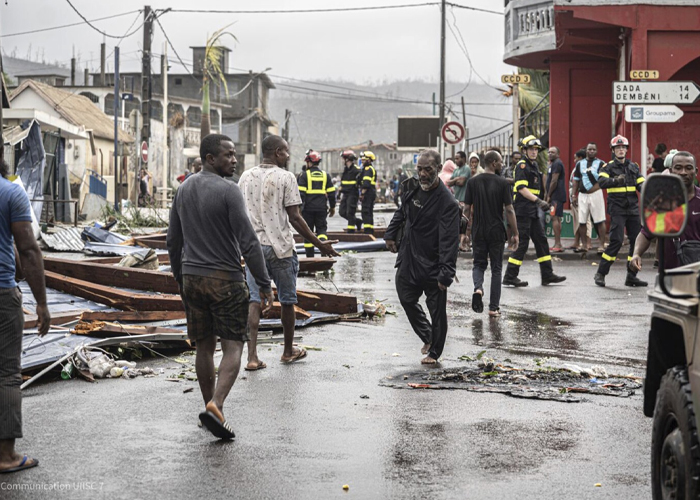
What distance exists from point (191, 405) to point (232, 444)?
114 cm

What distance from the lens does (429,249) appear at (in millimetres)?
8711

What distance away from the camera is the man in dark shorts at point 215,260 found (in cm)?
622

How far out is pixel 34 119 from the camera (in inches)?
1003

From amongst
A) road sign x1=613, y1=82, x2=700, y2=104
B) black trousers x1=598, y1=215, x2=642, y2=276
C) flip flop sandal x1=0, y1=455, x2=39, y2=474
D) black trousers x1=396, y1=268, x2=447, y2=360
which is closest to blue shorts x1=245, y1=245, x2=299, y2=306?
black trousers x1=396, y1=268, x2=447, y2=360

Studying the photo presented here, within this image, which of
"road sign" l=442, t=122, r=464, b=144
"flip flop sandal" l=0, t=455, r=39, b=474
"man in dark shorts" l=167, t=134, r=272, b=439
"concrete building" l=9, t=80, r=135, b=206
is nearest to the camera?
"flip flop sandal" l=0, t=455, r=39, b=474

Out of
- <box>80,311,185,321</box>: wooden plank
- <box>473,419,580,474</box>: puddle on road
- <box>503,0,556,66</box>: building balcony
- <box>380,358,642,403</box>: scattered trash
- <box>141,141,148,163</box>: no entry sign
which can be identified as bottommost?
<box>473,419,580,474</box>: puddle on road

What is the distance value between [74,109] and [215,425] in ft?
153

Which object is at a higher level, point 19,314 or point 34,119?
point 34,119

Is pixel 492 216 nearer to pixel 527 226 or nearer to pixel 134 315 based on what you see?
pixel 527 226

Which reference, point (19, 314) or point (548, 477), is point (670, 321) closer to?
point (548, 477)

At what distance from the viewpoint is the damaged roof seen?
47062 mm

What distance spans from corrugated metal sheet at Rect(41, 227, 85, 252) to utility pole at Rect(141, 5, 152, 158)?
1247 cm

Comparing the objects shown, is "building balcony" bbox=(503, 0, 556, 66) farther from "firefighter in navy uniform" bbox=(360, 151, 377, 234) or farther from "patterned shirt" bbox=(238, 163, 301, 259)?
"patterned shirt" bbox=(238, 163, 301, 259)

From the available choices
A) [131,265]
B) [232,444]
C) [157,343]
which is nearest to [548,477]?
[232,444]
